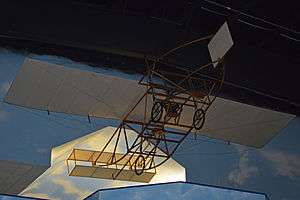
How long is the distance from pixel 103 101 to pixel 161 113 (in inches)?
62.3

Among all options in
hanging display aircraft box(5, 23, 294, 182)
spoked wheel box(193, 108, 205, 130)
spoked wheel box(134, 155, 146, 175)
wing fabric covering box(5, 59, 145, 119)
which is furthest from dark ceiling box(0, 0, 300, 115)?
spoked wheel box(193, 108, 205, 130)

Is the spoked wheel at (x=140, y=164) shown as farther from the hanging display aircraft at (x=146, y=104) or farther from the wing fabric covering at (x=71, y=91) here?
the wing fabric covering at (x=71, y=91)

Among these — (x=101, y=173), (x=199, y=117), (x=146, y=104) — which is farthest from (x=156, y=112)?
(x=101, y=173)

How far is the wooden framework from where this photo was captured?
23.6ft

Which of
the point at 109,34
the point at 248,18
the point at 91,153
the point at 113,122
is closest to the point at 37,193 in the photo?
the point at 91,153

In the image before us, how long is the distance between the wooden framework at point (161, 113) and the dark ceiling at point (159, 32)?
624 mm

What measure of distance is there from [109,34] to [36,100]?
7.05 feet

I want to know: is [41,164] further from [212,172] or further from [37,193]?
[212,172]

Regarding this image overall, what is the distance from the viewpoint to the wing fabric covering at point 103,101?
7.84m

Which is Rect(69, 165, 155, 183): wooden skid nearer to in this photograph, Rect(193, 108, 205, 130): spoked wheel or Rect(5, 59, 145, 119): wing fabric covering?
Rect(5, 59, 145, 119): wing fabric covering

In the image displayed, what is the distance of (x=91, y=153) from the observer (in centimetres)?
972

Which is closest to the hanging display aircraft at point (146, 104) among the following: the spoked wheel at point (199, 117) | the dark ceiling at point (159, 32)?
the spoked wheel at point (199, 117)

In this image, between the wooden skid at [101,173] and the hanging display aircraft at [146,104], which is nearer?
the hanging display aircraft at [146,104]

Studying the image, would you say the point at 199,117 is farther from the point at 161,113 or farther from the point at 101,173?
the point at 101,173
